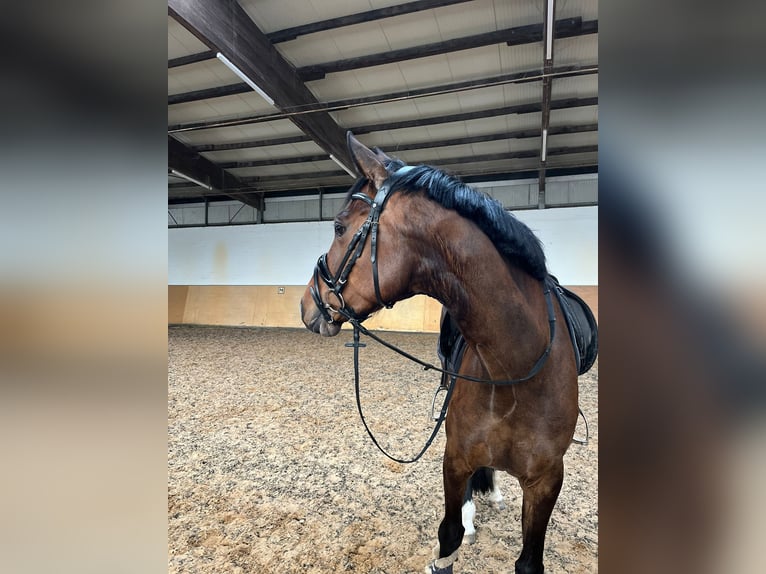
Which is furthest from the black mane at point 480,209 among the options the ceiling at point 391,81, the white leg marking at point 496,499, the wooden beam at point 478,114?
the wooden beam at point 478,114

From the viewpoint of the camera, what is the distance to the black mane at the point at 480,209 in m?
1.08

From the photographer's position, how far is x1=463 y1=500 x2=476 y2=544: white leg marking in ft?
6.23

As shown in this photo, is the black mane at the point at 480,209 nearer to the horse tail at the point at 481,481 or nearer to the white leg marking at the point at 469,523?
the horse tail at the point at 481,481


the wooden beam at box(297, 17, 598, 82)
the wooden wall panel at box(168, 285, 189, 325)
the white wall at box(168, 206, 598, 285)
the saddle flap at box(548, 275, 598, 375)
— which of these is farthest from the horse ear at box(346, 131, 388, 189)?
the wooden wall panel at box(168, 285, 189, 325)

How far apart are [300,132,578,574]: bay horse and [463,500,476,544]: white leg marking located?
62cm

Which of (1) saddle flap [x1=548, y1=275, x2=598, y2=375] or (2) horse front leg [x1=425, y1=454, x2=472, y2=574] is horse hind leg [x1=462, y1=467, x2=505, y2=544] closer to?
(2) horse front leg [x1=425, y1=454, x2=472, y2=574]

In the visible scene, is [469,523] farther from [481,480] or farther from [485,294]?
[485,294]
